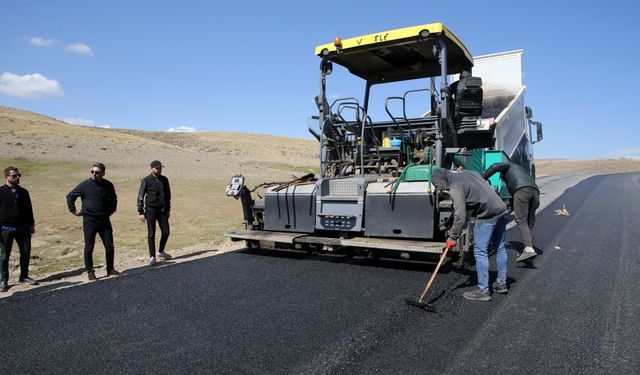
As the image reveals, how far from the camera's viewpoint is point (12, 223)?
5.51 meters

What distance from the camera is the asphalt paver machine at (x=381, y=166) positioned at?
5566 mm

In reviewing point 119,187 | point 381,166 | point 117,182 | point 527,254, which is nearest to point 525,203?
point 527,254

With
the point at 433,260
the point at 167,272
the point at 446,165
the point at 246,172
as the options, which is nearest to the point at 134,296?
the point at 167,272

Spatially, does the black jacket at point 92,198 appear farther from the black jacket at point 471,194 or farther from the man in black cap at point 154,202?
the black jacket at point 471,194

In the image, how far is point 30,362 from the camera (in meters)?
3.23

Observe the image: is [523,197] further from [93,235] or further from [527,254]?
[93,235]

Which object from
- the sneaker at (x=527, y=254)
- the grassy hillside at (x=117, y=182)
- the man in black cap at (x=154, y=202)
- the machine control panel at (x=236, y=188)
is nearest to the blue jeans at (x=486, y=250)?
the sneaker at (x=527, y=254)

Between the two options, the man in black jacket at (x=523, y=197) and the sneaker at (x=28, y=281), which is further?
the man in black jacket at (x=523, y=197)

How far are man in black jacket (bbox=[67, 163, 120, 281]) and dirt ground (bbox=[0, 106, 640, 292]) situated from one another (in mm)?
636

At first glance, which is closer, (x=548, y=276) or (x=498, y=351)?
(x=498, y=351)

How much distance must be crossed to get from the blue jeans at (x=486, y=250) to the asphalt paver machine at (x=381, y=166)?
414mm

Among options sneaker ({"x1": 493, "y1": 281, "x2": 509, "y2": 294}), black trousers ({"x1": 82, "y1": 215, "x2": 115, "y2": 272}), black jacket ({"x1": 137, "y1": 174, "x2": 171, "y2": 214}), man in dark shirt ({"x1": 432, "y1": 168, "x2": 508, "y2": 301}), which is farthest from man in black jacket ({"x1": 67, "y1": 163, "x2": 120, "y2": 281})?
sneaker ({"x1": 493, "y1": 281, "x2": 509, "y2": 294})

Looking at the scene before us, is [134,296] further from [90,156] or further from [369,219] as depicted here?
[90,156]

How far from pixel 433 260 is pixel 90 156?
30518 mm
